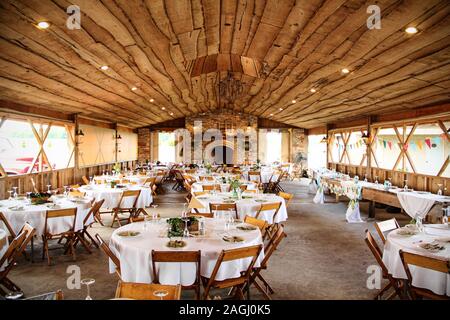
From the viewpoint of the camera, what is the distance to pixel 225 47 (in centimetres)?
646

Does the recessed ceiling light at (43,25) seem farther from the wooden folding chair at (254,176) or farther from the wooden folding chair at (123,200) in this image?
the wooden folding chair at (254,176)

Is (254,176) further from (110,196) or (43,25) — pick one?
(43,25)

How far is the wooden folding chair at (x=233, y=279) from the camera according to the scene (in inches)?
117

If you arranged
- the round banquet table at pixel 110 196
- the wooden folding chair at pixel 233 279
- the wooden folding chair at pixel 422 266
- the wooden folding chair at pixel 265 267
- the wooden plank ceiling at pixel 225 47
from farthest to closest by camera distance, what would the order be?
the round banquet table at pixel 110 196 < the wooden plank ceiling at pixel 225 47 < the wooden folding chair at pixel 265 267 < the wooden folding chair at pixel 233 279 < the wooden folding chair at pixel 422 266

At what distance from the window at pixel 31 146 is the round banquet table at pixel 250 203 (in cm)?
463

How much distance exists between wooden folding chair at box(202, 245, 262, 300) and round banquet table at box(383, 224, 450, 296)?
151cm

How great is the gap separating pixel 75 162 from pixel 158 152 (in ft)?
24.9

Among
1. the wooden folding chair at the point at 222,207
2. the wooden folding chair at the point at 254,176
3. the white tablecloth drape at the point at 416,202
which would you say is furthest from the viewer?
the wooden folding chair at the point at 254,176

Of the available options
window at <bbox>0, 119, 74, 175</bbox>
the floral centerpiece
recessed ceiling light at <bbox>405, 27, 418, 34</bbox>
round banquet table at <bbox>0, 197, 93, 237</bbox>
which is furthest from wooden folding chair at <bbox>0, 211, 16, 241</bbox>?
recessed ceiling light at <bbox>405, 27, 418, 34</bbox>

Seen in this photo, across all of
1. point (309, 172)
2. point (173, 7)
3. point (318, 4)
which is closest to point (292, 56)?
point (318, 4)

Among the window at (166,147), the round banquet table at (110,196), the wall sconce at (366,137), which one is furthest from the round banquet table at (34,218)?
the window at (166,147)

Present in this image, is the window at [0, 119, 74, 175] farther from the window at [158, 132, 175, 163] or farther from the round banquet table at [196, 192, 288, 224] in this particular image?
the window at [158, 132, 175, 163]

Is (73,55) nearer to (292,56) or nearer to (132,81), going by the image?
(132,81)

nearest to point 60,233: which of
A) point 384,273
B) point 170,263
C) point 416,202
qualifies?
point 170,263
